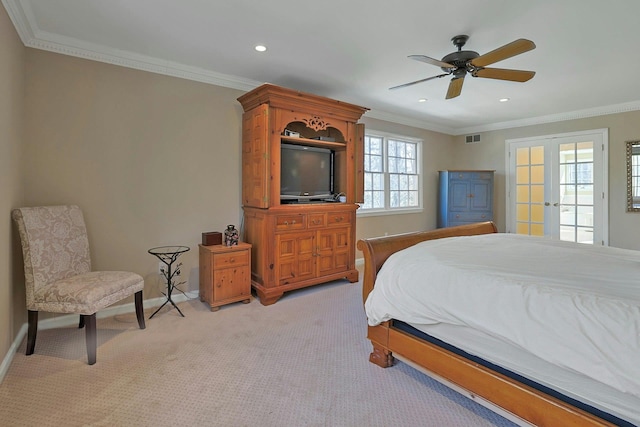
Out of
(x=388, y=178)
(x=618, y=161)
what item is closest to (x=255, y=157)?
(x=388, y=178)

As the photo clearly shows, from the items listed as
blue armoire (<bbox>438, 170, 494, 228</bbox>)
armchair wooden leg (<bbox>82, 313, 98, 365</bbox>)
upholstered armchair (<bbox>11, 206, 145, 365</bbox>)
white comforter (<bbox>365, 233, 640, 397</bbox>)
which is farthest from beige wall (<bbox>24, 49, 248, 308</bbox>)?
blue armoire (<bbox>438, 170, 494, 228</bbox>)

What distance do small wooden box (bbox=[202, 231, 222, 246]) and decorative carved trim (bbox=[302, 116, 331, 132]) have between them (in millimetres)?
1611

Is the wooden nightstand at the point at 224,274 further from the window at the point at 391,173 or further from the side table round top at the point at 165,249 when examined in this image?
the window at the point at 391,173

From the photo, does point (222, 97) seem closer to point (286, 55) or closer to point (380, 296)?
point (286, 55)

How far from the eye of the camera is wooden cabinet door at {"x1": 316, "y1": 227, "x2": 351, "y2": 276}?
3.90 m

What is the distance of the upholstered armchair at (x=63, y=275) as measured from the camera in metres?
2.23

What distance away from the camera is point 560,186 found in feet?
18.1

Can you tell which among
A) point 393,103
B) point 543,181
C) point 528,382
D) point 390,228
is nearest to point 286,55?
point 393,103

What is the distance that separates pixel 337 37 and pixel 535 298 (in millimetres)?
2457

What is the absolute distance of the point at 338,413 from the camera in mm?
1744

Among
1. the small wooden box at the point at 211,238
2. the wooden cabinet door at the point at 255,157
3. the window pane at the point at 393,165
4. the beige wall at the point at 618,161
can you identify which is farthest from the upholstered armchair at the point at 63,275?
the beige wall at the point at 618,161

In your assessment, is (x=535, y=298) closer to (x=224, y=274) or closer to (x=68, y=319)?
(x=224, y=274)

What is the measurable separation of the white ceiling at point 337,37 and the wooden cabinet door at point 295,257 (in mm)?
1854

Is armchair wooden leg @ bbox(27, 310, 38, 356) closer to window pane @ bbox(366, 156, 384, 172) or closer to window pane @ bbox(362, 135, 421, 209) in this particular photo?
window pane @ bbox(362, 135, 421, 209)
